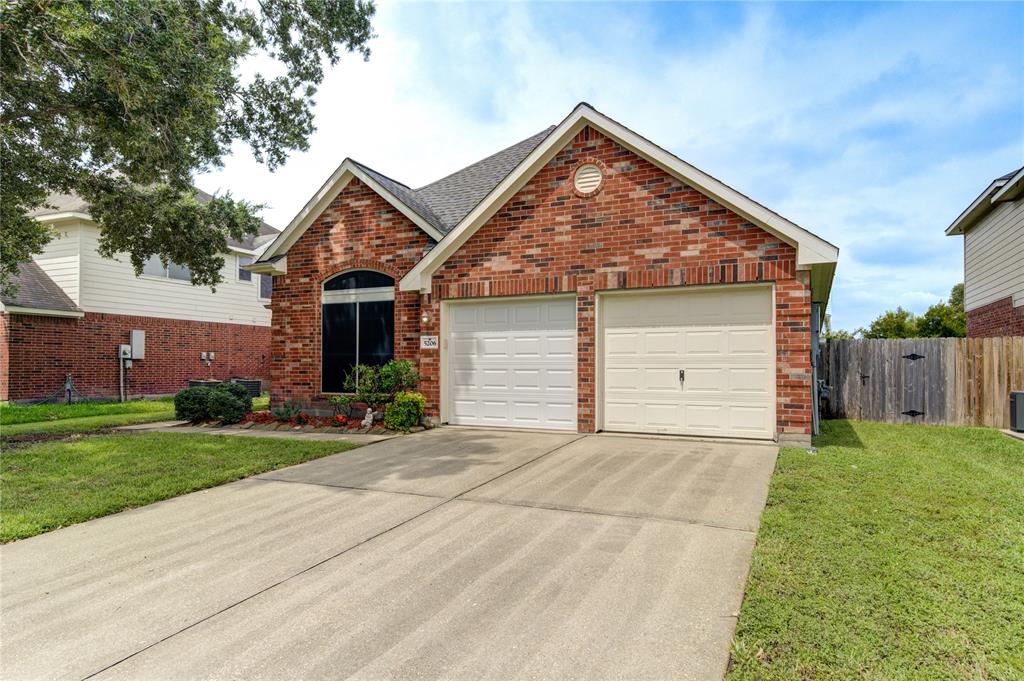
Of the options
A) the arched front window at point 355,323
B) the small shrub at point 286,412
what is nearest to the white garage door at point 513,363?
the arched front window at point 355,323

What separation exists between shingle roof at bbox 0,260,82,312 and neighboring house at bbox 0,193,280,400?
3 centimetres

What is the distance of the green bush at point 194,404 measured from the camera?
11672 mm

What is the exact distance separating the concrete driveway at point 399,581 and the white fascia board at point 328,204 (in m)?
6.52

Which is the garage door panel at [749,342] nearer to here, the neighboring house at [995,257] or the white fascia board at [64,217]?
the neighboring house at [995,257]

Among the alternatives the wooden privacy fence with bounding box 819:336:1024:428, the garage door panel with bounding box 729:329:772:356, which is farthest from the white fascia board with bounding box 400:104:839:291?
the wooden privacy fence with bounding box 819:336:1024:428

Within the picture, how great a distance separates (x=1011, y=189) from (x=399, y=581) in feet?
50.8

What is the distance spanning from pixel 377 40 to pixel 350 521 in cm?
1140

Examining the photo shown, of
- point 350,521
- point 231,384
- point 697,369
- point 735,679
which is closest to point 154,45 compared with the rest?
point 231,384

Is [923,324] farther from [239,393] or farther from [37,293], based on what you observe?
[37,293]

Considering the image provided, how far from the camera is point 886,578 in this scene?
3555 mm

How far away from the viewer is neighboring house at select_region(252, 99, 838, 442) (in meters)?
8.58

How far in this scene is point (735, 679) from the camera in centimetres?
256

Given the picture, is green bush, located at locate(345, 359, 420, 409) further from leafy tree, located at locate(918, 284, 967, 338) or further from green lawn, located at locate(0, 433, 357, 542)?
leafy tree, located at locate(918, 284, 967, 338)

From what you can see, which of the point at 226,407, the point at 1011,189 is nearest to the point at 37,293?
the point at 226,407
